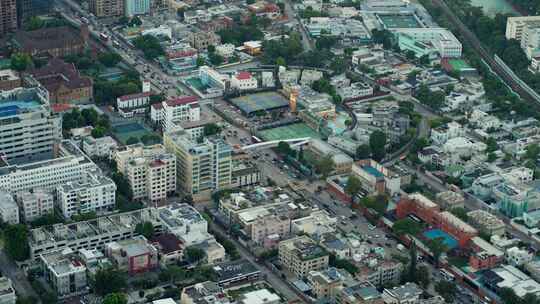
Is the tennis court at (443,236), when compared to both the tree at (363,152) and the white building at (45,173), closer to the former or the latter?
the tree at (363,152)

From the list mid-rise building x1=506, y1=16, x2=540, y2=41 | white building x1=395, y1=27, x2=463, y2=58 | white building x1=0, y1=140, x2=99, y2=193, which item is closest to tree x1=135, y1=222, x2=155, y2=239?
white building x1=0, y1=140, x2=99, y2=193

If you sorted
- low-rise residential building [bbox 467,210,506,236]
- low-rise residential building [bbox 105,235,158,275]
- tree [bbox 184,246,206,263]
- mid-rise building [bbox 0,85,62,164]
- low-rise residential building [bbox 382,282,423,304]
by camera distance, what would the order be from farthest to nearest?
1. mid-rise building [bbox 0,85,62,164]
2. low-rise residential building [bbox 467,210,506,236]
3. tree [bbox 184,246,206,263]
4. low-rise residential building [bbox 105,235,158,275]
5. low-rise residential building [bbox 382,282,423,304]

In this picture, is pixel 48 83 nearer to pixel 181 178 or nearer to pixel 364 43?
pixel 181 178

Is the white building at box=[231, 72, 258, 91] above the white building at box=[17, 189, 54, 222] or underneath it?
above

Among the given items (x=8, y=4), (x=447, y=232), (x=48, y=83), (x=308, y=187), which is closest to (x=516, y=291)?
(x=447, y=232)

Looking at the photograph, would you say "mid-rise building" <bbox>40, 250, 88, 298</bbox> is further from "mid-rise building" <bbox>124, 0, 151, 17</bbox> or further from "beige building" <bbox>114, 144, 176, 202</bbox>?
"mid-rise building" <bbox>124, 0, 151, 17</bbox>

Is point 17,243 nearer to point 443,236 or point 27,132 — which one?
point 27,132

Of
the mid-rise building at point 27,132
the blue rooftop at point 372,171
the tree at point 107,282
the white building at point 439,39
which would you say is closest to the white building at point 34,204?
the mid-rise building at point 27,132
